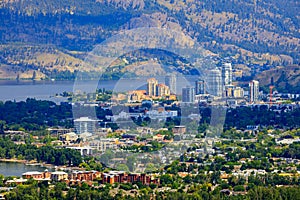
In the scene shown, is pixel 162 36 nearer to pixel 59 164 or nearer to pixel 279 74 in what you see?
pixel 59 164

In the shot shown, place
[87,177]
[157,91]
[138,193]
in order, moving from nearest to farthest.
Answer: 1. [138,193]
2. [87,177]
3. [157,91]

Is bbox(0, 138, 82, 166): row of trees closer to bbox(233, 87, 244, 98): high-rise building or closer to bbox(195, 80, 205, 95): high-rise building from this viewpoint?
bbox(195, 80, 205, 95): high-rise building

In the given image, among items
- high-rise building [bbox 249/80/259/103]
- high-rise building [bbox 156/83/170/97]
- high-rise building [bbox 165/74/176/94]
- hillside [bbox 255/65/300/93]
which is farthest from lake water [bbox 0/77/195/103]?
hillside [bbox 255/65/300/93]

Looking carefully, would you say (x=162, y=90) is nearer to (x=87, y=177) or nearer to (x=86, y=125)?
(x=86, y=125)

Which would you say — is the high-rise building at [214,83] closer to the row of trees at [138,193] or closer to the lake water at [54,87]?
the lake water at [54,87]

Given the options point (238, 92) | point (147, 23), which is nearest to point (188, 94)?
point (238, 92)

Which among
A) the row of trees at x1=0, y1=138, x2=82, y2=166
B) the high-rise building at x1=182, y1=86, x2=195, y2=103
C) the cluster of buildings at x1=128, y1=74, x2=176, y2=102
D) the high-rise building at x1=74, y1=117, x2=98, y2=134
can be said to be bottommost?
the row of trees at x1=0, y1=138, x2=82, y2=166

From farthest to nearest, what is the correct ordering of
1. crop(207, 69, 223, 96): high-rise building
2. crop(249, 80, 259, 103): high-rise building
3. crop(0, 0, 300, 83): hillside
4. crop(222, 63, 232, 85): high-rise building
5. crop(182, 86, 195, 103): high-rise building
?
crop(0, 0, 300, 83): hillside
crop(249, 80, 259, 103): high-rise building
crop(222, 63, 232, 85): high-rise building
crop(207, 69, 223, 96): high-rise building
crop(182, 86, 195, 103): high-rise building
